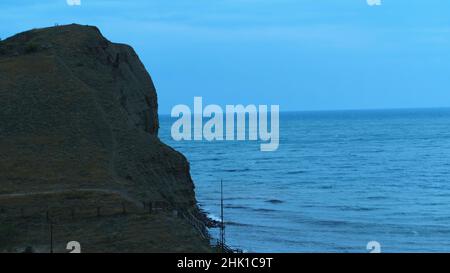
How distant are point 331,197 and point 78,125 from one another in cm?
2960

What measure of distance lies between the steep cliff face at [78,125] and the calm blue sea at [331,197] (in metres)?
7.24

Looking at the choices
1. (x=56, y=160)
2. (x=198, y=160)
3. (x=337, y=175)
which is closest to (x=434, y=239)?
(x=56, y=160)

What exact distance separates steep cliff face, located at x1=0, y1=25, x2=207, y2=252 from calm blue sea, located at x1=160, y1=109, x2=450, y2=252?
7.24 meters

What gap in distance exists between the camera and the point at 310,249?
41.4m

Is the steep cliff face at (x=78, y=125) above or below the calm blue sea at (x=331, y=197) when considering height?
above

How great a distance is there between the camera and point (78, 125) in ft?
151

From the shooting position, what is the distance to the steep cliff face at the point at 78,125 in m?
39.0

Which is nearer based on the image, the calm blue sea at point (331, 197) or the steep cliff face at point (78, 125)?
the steep cliff face at point (78, 125)

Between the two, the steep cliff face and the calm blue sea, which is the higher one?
the steep cliff face

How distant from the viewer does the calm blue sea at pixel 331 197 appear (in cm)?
4497

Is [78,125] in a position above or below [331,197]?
above

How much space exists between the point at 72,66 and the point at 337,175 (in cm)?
4344

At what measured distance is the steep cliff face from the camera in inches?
1537
